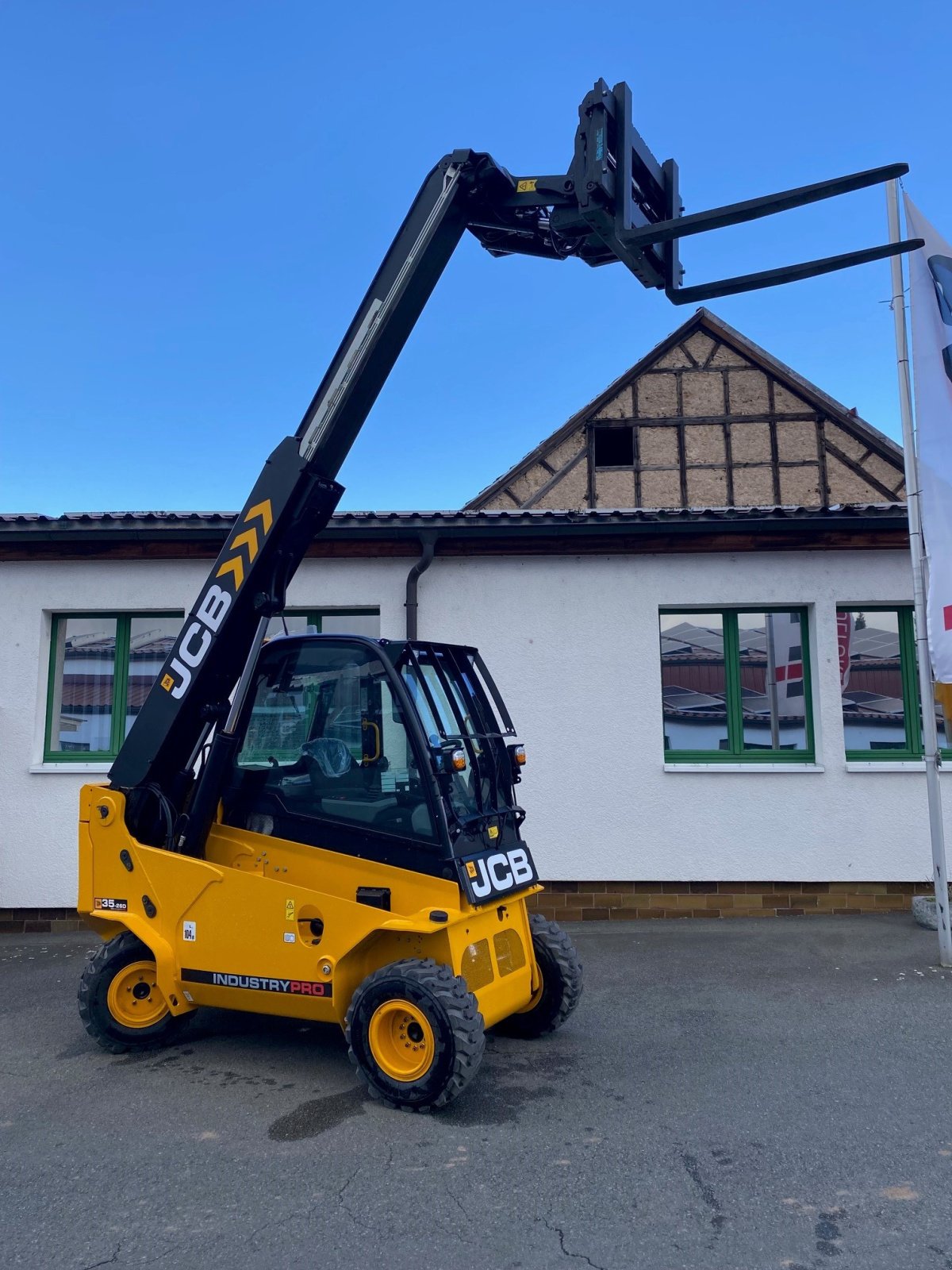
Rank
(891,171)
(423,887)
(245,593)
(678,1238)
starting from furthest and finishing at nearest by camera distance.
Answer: (245,593) < (423,887) < (891,171) < (678,1238)

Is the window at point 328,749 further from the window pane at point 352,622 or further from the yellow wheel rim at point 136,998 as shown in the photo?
the window pane at point 352,622

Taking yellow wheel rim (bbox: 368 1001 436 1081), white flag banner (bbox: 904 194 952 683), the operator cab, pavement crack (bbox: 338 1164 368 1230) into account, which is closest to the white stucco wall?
white flag banner (bbox: 904 194 952 683)

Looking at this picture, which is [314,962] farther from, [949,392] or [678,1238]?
[949,392]

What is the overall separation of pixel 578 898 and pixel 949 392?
486 cm

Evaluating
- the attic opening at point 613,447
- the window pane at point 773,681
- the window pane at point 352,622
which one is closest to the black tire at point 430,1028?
the window pane at point 352,622

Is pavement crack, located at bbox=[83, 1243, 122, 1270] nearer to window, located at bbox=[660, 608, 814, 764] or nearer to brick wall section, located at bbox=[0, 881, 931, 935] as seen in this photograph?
brick wall section, located at bbox=[0, 881, 931, 935]

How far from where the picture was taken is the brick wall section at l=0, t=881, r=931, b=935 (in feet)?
26.8

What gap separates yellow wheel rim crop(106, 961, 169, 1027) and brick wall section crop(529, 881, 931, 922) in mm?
3727

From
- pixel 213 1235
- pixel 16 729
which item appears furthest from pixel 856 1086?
pixel 16 729

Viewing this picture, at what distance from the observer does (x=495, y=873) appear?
4844 mm

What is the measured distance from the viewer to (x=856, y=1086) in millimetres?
4648

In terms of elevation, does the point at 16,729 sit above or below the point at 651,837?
above

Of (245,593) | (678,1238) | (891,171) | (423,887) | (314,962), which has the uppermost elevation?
(891,171)

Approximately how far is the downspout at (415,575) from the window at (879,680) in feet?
12.0
